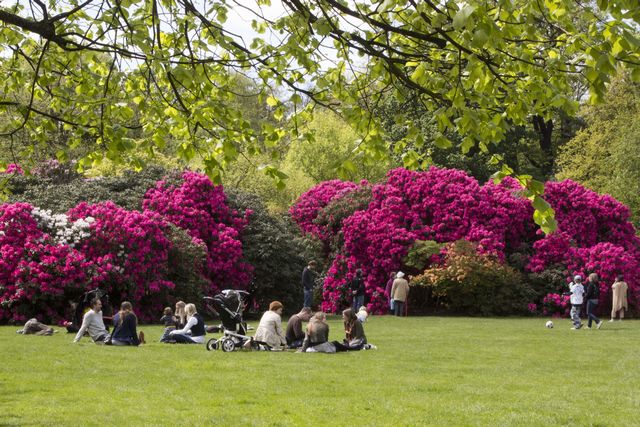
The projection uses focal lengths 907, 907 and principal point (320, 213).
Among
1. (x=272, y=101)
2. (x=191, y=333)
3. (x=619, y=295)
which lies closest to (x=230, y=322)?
(x=191, y=333)

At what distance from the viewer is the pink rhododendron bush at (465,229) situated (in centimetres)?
3144

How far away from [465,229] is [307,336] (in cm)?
1628

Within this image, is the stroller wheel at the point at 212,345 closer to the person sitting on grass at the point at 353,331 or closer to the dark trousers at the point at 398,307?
Result: the person sitting on grass at the point at 353,331

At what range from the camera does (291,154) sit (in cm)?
4641

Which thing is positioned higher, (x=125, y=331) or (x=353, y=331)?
(x=353, y=331)

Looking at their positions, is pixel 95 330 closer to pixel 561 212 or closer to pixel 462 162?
pixel 561 212

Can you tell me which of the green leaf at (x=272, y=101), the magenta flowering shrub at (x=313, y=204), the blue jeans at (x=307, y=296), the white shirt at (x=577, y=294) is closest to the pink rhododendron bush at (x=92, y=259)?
the blue jeans at (x=307, y=296)

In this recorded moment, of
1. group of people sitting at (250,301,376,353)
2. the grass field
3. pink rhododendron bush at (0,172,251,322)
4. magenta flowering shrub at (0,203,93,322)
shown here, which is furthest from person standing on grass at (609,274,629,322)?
magenta flowering shrub at (0,203,93,322)

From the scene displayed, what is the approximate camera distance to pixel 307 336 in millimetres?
16797

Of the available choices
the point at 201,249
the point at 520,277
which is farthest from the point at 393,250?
the point at 201,249

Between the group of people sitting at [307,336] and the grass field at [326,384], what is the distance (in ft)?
1.79

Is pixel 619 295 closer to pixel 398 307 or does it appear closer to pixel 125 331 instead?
pixel 398 307

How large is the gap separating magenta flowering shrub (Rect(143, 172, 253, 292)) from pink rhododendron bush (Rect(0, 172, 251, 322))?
0.05 metres

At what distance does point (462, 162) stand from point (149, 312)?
76.6 feet
